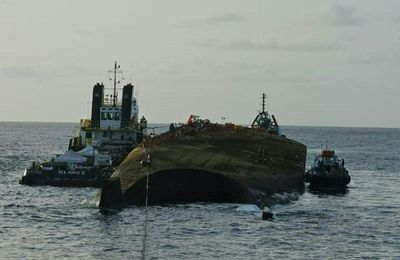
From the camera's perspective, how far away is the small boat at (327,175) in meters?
80.4

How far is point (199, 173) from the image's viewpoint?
6244 cm

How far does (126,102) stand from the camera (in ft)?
325

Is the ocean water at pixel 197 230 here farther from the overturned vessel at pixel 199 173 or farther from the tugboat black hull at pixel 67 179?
the tugboat black hull at pixel 67 179

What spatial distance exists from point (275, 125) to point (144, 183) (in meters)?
77.1

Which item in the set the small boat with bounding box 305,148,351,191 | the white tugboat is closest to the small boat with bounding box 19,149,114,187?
the white tugboat

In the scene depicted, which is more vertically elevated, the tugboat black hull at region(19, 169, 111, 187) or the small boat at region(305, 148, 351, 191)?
the small boat at region(305, 148, 351, 191)

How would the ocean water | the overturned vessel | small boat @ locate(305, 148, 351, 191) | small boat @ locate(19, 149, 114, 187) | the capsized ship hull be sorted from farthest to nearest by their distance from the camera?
small boat @ locate(305, 148, 351, 191)
small boat @ locate(19, 149, 114, 187)
the capsized ship hull
the overturned vessel
the ocean water

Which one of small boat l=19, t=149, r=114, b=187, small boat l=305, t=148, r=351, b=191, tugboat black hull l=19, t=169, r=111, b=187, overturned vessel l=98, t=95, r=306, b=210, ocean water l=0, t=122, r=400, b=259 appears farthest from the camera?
small boat l=305, t=148, r=351, b=191

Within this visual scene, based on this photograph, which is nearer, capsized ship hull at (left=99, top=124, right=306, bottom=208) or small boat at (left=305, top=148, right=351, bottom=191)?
capsized ship hull at (left=99, top=124, right=306, bottom=208)

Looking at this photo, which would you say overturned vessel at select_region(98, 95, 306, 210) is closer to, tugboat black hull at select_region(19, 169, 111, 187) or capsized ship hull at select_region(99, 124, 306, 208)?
capsized ship hull at select_region(99, 124, 306, 208)

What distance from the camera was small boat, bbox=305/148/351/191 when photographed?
80375 millimetres

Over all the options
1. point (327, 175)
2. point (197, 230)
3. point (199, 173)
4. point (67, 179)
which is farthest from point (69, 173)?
point (197, 230)

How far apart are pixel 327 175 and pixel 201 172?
23706 mm

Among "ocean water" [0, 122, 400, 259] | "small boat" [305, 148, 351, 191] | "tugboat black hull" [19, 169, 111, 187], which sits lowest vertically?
"ocean water" [0, 122, 400, 259]
